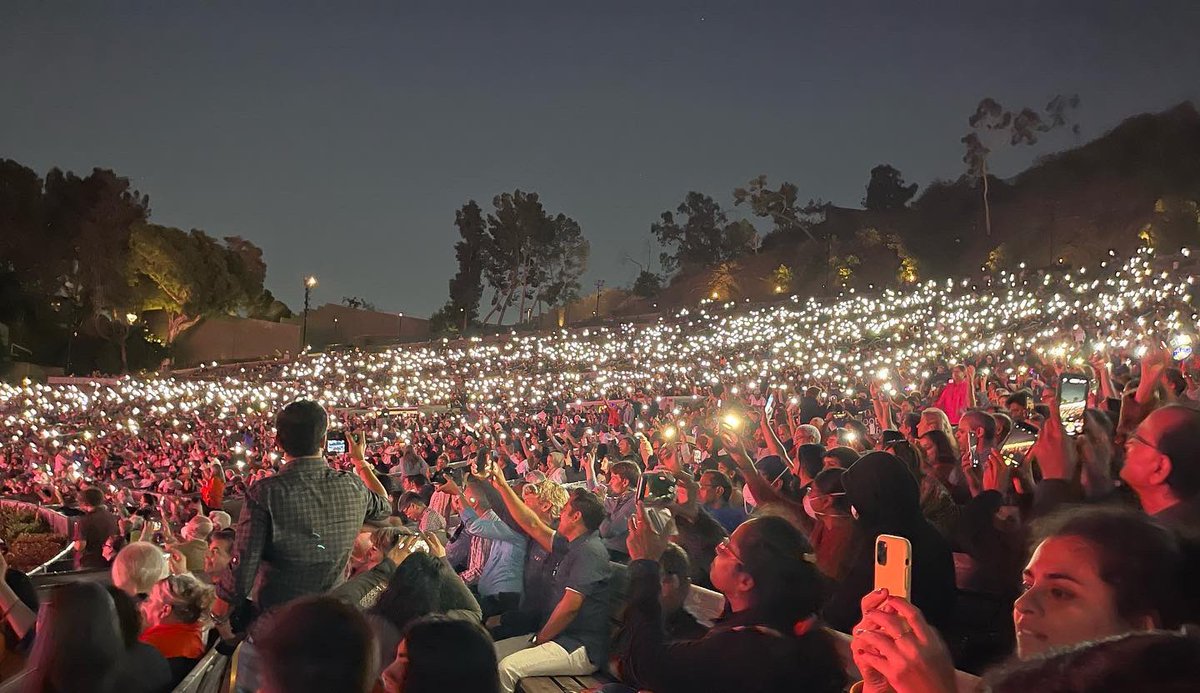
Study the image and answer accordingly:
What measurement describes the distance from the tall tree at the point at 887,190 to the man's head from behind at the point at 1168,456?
83.5 meters

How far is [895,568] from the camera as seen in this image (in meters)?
1.68

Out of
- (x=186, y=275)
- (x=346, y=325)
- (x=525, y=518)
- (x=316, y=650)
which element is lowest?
(x=525, y=518)

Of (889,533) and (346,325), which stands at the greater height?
(346,325)

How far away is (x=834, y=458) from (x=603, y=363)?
30456 mm

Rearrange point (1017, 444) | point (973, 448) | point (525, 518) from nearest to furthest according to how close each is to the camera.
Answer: point (525, 518)
point (1017, 444)
point (973, 448)

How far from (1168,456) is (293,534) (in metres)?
3.11

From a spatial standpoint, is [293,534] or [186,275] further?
[186,275]

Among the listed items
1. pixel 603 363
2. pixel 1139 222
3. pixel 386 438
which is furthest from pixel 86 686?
pixel 1139 222

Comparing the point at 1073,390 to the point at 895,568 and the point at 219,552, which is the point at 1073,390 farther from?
the point at 895,568

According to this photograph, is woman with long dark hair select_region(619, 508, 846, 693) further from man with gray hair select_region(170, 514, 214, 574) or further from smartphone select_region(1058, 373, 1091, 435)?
smartphone select_region(1058, 373, 1091, 435)

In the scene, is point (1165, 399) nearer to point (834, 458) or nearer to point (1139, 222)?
point (834, 458)

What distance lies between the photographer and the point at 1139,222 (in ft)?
167

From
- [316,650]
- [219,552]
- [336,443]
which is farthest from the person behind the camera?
[336,443]

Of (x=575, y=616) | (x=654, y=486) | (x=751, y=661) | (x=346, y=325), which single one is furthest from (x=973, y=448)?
(x=346, y=325)
